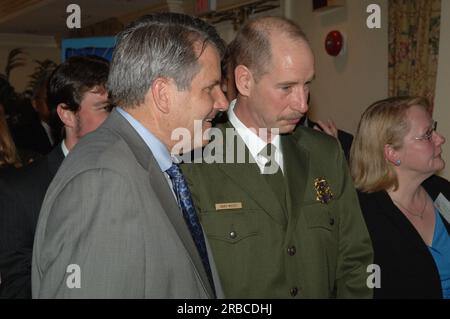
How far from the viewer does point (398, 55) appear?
14.6 ft

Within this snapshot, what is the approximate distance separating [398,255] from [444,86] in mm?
2456

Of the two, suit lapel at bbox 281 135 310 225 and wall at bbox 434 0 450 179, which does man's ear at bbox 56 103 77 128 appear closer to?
suit lapel at bbox 281 135 310 225

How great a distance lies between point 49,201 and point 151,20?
52cm

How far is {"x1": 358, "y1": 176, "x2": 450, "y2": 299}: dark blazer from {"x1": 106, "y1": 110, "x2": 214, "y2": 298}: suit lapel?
3.74 feet

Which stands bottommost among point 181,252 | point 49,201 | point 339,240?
point 339,240

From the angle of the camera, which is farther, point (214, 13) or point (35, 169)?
point (214, 13)

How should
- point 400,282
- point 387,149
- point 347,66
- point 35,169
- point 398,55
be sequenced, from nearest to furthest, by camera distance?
point 35,169 → point 400,282 → point 387,149 → point 398,55 → point 347,66

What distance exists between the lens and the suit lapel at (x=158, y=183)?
1.18 metres

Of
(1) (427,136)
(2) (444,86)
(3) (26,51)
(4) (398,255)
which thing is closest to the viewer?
(4) (398,255)

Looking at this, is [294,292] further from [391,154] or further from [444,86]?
[444,86]

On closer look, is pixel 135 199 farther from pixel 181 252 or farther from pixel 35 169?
pixel 35 169

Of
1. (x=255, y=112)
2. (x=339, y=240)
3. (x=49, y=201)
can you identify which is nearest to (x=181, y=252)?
(x=49, y=201)

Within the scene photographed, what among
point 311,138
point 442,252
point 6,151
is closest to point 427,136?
point 442,252

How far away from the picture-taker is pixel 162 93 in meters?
1.27
